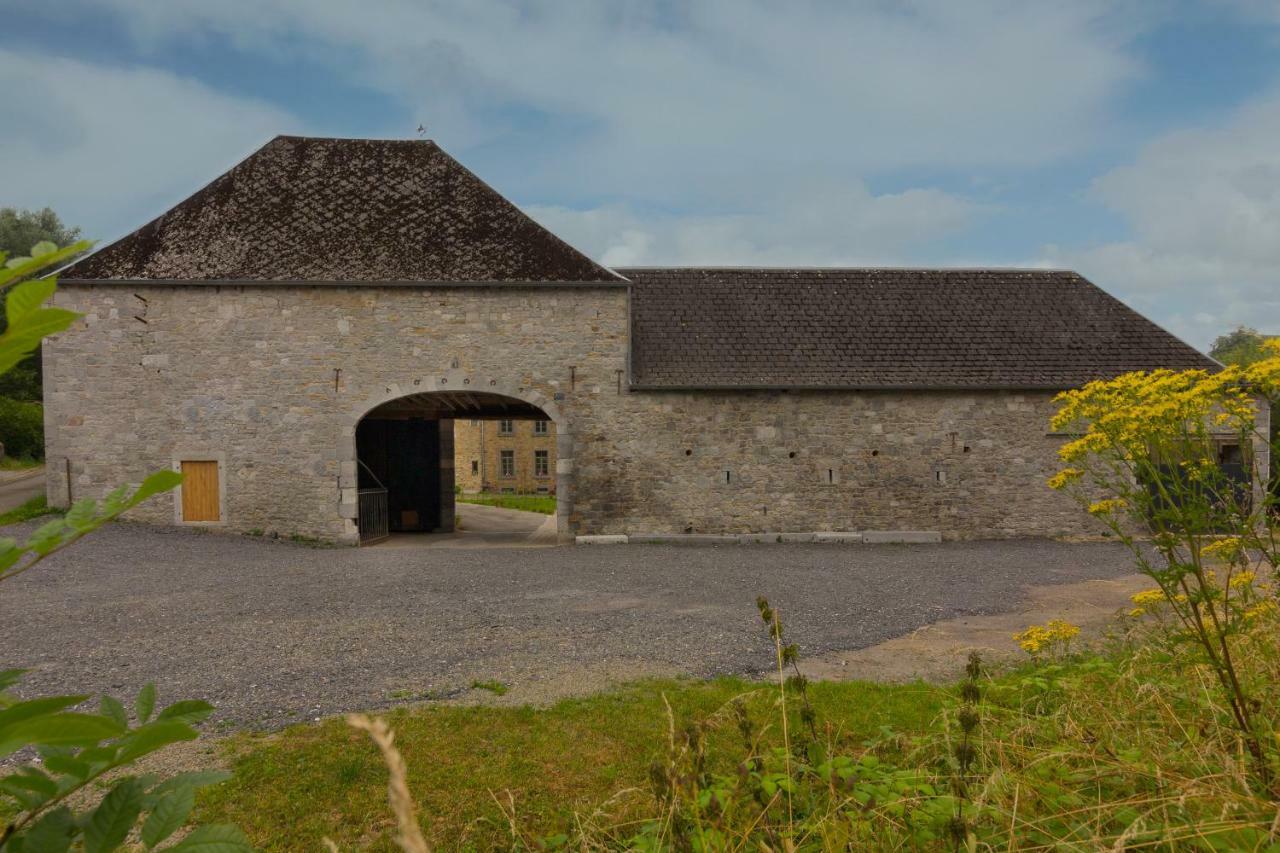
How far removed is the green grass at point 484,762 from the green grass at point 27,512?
41.7 ft

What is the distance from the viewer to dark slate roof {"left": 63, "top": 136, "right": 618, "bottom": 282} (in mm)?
14469

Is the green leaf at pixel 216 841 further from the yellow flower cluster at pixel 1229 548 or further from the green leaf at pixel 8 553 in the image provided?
the yellow flower cluster at pixel 1229 548

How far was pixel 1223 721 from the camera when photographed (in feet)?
11.1

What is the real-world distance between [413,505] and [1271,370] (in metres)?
18.0

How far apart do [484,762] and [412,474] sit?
50.4 ft

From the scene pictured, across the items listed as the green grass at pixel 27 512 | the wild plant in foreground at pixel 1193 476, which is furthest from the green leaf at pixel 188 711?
the green grass at pixel 27 512

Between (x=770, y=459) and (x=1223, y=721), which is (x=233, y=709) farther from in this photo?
(x=770, y=459)

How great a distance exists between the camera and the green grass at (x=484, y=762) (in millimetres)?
3889

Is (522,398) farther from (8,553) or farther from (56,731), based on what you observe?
(56,731)

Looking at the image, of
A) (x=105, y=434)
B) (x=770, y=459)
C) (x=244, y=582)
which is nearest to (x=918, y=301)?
(x=770, y=459)

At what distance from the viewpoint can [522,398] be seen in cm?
1466

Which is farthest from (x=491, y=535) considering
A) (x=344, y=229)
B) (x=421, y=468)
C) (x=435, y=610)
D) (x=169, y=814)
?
(x=169, y=814)

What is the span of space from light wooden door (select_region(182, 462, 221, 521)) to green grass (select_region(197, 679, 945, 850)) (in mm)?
10949

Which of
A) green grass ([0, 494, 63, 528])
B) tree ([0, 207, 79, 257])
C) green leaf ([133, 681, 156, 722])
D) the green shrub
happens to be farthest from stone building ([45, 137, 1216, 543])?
tree ([0, 207, 79, 257])
